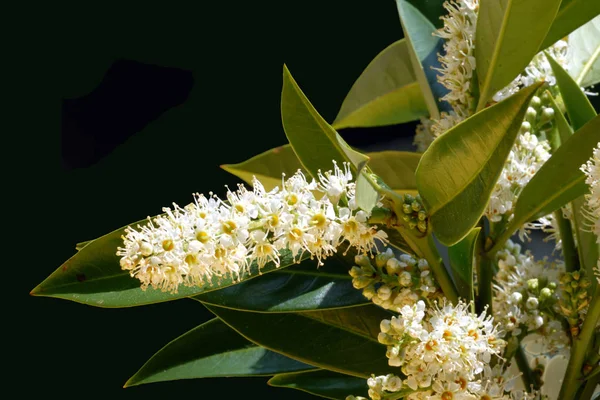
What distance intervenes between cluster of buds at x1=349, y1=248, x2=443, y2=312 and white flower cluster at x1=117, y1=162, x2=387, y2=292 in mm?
45

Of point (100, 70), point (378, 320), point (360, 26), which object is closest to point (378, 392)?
point (378, 320)

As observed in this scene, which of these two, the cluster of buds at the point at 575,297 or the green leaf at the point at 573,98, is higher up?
the green leaf at the point at 573,98

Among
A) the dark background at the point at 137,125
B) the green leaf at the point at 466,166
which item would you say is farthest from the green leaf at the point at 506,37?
the dark background at the point at 137,125

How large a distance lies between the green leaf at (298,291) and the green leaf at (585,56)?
37cm

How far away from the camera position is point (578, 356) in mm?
650

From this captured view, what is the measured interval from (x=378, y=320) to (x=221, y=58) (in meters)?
0.82

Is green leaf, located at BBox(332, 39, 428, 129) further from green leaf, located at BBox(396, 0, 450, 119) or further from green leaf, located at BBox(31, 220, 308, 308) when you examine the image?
green leaf, located at BBox(31, 220, 308, 308)

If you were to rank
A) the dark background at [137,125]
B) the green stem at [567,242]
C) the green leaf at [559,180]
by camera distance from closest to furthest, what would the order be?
the green leaf at [559,180] → the green stem at [567,242] → the dark background at [137,125]

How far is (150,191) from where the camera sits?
140cm

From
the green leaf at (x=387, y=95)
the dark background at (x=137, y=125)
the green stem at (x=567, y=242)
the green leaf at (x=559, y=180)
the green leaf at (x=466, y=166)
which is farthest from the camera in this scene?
the dark background at (x=137, y=125)

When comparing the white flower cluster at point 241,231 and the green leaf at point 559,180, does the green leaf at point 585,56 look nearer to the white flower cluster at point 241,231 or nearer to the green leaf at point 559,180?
the green leaf at point 559,180

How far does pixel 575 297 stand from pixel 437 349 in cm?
19

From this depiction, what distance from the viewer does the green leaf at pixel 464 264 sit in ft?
2.01

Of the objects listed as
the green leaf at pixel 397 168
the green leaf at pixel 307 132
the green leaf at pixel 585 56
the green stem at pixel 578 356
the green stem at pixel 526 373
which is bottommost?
the green stem at pixel 526 373
